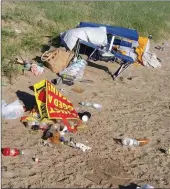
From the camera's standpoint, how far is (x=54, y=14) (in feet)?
41.2

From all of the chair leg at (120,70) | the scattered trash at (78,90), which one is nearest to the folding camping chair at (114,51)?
the chair leg at (120,70)

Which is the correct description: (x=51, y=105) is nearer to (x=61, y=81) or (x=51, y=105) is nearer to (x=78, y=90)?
(x=78, y=90)

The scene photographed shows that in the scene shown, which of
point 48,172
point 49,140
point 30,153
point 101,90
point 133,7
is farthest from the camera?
point 133,7

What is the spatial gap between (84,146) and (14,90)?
2355 millimetres

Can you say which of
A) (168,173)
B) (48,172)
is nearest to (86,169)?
(48,172)

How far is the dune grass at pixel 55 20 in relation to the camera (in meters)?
9.88

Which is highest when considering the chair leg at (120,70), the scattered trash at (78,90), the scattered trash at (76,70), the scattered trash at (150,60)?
the scattered trash at (78,90)

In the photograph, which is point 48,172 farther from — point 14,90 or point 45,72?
point 45,72

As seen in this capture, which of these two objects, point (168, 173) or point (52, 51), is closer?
point (168, 173)

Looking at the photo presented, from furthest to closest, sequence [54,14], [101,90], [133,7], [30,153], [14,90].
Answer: [133,7], [54,14], [101,90], [14,90], [30,153]

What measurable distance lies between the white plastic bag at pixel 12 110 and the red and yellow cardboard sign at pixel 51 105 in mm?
405

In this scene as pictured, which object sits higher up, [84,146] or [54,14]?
[84,146]

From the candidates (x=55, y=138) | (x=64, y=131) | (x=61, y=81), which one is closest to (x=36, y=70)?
(x=61, y=81)

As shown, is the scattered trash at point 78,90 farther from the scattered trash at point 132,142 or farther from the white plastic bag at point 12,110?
the scattered trash at point 132,142
